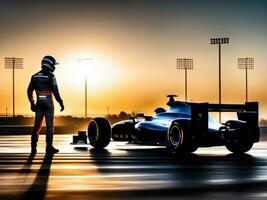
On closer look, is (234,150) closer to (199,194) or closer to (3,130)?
(199,194)

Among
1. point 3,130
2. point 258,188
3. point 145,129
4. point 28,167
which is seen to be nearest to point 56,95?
point 145,129

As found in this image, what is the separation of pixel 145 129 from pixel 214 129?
2053 millimetres

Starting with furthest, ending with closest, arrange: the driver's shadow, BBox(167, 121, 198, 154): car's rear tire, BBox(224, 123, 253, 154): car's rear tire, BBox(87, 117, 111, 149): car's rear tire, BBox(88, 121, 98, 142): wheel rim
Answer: BBox(88, 121, 98, 142): wheel rim, BBox(87, 117, 111, 149): car's rear tire, BBox(224, 123, 253, 154): car's rear tire, BBox(167, 121, 198, 154): car's rear tire, the driver's shadow

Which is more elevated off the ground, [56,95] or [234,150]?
[56,95]

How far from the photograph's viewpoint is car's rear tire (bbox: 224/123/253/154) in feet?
58.2

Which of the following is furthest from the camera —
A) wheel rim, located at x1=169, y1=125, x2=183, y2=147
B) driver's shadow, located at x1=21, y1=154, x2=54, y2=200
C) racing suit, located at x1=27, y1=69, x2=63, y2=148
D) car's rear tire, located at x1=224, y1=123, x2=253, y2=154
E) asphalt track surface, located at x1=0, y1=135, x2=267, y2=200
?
car's rear tire, located at x1=224, y1=123, x2=253, y2=154

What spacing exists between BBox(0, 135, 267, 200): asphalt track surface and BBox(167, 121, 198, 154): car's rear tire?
4.02 feet

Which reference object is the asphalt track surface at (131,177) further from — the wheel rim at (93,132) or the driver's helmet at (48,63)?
the wheel rim at (93,132)

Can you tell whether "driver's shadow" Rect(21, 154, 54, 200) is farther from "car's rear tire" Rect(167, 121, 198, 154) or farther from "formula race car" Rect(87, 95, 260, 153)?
"formula race car" Rect(87, 95, 260, 153)

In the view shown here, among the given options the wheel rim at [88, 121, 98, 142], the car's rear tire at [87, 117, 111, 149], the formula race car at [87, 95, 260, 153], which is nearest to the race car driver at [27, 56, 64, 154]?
the formula race car at [87, 95, 260, 153]

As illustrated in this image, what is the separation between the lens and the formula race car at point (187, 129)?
17188 millimetres

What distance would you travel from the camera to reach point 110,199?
791 centimetres

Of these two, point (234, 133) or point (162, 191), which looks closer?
point (162, 191)

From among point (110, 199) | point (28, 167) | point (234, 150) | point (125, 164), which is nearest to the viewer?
point (110, 199)
